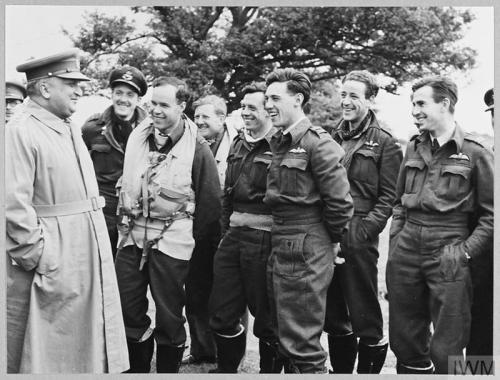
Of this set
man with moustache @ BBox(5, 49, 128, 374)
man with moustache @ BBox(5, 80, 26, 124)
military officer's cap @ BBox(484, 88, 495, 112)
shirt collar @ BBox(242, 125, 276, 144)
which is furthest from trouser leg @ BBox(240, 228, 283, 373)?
man with moustache @ BBox(5, 80, 26, 124)

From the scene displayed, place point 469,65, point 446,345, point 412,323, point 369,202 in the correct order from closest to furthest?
point 446,345 → point 412,323 → point 369,202 → point 469,65

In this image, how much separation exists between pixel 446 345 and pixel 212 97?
10.9 ft

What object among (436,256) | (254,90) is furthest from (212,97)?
(436,256)

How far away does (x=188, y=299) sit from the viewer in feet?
18.1

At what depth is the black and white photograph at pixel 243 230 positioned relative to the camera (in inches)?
156

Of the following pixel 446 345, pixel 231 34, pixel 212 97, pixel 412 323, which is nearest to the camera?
pixel 446 345

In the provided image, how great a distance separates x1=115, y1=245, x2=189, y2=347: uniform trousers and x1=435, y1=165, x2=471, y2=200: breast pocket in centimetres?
194

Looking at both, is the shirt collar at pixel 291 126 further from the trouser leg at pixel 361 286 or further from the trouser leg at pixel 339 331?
the trouser leg at pixel 339 331

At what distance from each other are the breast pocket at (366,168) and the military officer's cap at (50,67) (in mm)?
2168

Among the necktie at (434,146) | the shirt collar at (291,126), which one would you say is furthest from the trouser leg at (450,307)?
the shirt collar at (291,126)

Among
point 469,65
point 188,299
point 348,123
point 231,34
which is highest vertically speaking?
point 231,34

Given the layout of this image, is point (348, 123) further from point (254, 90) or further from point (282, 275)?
point (282, 275)

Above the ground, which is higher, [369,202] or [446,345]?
[369,202]

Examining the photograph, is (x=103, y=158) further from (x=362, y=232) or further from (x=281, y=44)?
(x=281, y=44)
